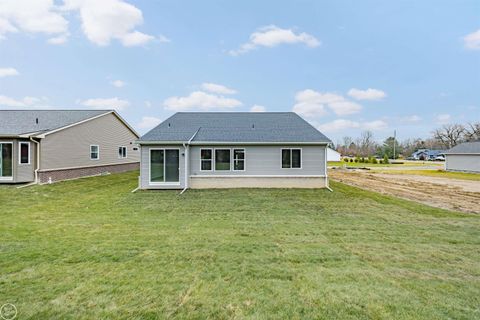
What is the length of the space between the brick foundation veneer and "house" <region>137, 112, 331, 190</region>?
627cm

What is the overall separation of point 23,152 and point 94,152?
4.91m

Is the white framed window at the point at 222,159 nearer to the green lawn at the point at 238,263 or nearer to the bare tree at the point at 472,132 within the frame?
the green lawn at the point at 238,263

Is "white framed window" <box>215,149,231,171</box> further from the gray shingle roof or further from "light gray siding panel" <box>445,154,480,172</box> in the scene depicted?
"light gray siding panel" <box>445,154,480,172</box>

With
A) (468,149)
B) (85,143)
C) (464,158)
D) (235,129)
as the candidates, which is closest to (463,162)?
(464,158)

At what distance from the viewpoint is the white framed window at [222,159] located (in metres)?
12.7

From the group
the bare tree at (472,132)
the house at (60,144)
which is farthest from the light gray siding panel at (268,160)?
the bare tree at (472,132)

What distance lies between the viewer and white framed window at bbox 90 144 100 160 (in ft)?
58.0

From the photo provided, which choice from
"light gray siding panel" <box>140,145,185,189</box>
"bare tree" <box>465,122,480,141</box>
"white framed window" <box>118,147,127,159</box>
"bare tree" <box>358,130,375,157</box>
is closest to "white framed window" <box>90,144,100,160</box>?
"white framed window" <box>118,147,127,159</box>

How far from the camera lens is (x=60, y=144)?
14.9m

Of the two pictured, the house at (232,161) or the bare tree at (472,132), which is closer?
the house at (232,161)

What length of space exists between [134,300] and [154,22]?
17578mm

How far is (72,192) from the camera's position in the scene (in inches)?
439

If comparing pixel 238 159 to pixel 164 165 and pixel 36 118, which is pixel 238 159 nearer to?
pixel 164 165

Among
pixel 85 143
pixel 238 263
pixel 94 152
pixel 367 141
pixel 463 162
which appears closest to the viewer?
pixel 238 263
